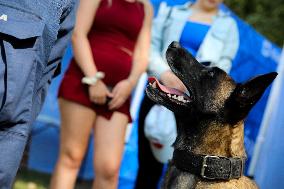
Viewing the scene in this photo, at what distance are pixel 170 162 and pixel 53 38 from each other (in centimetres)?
97

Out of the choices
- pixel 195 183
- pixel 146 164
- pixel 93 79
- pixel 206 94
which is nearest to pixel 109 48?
pixel 93 79

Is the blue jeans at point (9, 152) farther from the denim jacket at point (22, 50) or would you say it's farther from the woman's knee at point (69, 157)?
the woman's knee at point (69, 157)

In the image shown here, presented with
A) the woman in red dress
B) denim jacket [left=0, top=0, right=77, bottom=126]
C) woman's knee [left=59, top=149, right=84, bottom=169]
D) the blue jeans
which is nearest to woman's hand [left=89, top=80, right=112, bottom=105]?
the woman in red dress

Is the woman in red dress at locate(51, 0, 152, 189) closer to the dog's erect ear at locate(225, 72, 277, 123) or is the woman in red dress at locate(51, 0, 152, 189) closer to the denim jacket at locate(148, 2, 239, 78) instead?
the denim jacket at locate(148, 2, 239, 78)

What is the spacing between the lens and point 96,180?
12.7ft

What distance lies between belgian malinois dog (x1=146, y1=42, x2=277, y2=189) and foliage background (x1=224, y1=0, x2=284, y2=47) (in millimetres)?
7796

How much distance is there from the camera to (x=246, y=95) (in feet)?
8.81

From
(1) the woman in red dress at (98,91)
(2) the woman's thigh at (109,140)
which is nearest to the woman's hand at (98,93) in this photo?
(1) the woman in red dress at (98,91)

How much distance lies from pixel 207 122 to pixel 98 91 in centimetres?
119

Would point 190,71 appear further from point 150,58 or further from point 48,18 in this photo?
point 150,58

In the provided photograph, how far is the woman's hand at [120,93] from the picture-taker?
151 inches

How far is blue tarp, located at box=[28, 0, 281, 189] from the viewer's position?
520 cm

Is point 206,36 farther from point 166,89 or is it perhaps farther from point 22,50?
point 22,50

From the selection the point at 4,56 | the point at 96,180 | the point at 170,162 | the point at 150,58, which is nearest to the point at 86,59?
the point at 150,58
